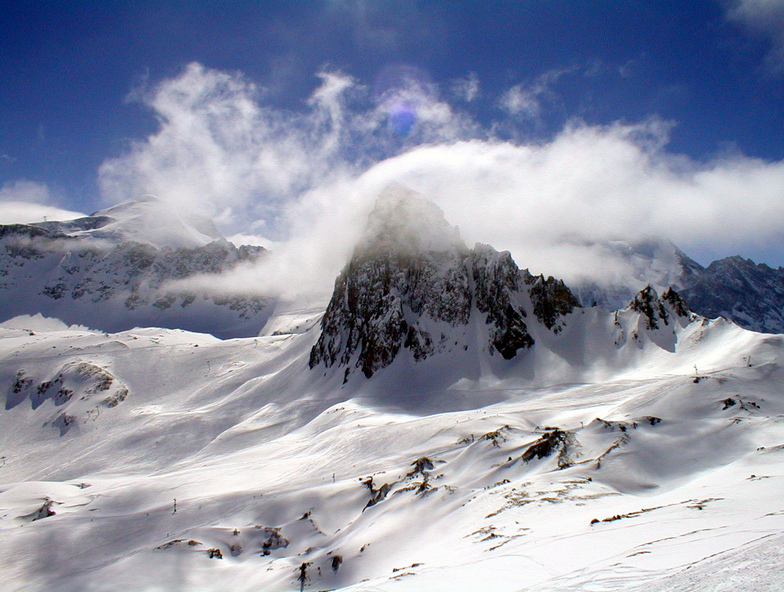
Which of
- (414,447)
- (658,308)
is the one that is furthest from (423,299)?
(414,447)

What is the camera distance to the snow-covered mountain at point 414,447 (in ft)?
47.9

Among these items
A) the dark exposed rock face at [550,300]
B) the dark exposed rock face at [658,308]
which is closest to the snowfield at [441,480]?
the dark exposed rock face at [658,308]

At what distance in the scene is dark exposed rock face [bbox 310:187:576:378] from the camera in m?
95.4

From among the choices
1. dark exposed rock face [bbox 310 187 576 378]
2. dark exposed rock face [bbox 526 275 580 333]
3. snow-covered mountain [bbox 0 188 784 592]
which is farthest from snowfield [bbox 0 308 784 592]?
dark exposed rock face [bbox 310 187 576 378]

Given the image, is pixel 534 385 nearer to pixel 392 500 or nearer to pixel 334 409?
pixel 334 409

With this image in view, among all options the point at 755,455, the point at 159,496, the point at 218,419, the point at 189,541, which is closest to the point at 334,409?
the point at 218,419

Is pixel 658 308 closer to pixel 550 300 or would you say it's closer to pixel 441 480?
pixel 550 300

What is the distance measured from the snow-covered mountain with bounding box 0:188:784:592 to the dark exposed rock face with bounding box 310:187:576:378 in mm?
528

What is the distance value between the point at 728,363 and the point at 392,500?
200 feet

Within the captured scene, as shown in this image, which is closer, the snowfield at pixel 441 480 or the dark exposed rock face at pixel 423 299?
the snowfield at pixel 441 480

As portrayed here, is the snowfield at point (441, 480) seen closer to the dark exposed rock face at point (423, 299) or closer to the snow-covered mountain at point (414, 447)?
the snow-covered mountain at point (414, 447)

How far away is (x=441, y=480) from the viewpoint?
31422 mm

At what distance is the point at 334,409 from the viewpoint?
74750mm

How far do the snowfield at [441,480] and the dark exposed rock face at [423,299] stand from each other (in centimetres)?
519
